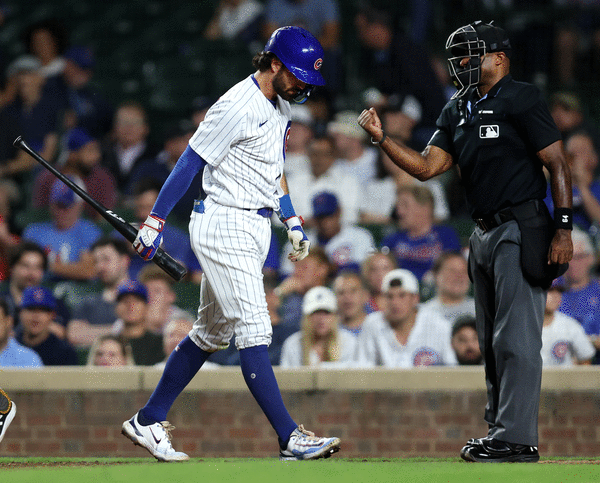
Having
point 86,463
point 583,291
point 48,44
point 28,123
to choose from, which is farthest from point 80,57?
point 86,463

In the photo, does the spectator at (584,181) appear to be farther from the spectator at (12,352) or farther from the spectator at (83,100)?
the spectator at (83,100)

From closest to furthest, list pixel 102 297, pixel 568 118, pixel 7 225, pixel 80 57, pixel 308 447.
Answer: pixel 308 447, pixel 102 297, pixel 568 118, pixel 7 225, pixel 80 57

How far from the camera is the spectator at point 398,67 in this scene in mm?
8672

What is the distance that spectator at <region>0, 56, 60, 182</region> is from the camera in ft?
30.1

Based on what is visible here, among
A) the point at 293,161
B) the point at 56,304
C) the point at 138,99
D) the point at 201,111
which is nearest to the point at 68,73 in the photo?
the point at 138,99

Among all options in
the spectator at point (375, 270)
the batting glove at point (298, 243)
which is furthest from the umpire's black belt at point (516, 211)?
the spectator at point (375, 270)

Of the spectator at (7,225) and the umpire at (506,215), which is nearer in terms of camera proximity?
the umpire at (506,215)

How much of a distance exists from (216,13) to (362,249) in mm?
4283

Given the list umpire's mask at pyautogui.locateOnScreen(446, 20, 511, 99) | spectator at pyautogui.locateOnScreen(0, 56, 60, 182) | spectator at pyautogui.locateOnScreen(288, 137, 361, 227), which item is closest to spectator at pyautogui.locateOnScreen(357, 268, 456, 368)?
spectator at pyautogui.locateOnScreen(288, 137, 361, 227)

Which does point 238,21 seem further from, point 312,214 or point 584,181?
point 584,181

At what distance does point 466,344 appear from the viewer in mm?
6352

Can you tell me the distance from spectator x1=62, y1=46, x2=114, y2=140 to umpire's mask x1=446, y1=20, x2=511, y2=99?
5717 mm

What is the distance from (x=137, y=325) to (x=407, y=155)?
3224 mm

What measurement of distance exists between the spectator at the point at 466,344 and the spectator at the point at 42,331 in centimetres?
267
